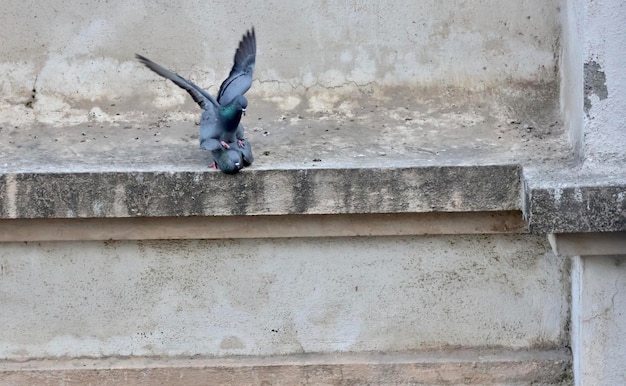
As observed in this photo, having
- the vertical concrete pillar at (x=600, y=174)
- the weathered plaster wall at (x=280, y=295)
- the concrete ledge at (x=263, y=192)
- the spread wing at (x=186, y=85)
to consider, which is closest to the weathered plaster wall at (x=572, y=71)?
the vertical concrete pillar at (x=600, y=174)

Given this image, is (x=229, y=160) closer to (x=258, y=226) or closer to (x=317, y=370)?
(x=258, y=226)

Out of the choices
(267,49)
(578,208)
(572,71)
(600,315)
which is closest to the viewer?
(578,208)

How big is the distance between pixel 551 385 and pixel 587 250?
713 mm

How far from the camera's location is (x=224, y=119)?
3.16 meters

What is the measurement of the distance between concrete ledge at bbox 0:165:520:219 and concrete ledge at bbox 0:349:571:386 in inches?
23.5

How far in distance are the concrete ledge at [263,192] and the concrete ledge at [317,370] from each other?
1.96 ft

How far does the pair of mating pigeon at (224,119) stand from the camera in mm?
3156

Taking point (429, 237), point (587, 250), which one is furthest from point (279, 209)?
point (587, 250)

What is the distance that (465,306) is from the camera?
11.3 ft

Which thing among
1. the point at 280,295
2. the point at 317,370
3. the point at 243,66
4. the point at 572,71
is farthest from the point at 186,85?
the point at 572,71

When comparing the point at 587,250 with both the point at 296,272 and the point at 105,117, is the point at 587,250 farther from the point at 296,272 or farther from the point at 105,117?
the point at 105,117

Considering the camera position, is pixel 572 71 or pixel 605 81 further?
pixel 572 71

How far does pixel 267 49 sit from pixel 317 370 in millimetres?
1199

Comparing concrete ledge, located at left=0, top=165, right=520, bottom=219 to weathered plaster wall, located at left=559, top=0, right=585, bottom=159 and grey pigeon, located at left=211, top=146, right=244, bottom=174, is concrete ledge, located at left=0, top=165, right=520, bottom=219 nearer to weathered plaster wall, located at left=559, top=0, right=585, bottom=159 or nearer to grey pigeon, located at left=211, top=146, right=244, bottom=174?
grey pigeon, located at left=211, top=146, right=244, bottom=174
